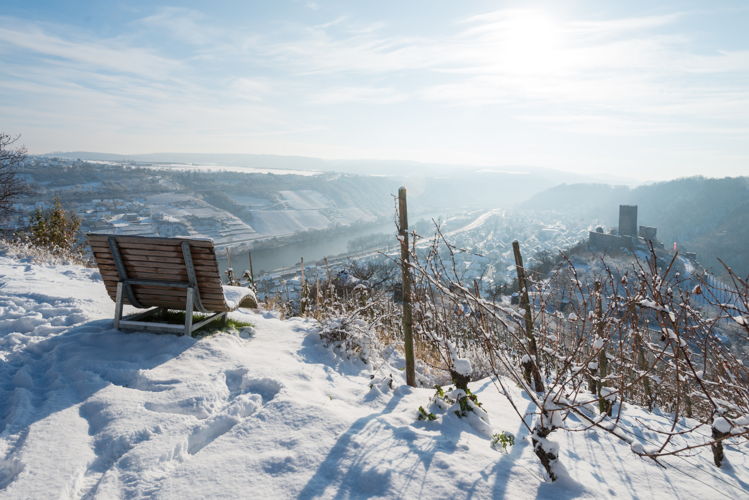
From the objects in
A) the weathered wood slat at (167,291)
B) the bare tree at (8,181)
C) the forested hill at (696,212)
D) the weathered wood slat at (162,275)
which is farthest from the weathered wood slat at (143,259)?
the forested hill at (696,212)

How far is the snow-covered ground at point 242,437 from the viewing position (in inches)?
72.4

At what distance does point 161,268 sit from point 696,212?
90414mm

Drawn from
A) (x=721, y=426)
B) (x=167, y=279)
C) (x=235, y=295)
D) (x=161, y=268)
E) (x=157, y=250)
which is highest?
(x=157, y=250)

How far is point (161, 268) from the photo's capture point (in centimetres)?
364

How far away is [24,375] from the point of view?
111 inches

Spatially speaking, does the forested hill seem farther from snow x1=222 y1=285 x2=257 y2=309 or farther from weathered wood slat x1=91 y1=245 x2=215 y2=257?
weathered wood slat x1=91 y1=245 x2=215 y2=257

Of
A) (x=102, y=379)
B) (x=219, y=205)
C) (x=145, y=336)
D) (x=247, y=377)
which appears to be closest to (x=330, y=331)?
(x=247, y=377)

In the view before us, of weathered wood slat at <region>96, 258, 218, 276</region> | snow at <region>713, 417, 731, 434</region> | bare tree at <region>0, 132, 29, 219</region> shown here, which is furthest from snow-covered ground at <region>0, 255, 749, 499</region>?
bare tree at <region>0, 132, 29, 219</region>

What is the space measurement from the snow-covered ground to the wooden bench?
0.29 metres

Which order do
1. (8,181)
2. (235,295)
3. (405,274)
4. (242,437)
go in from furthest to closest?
(8,181) → (235,295) → (405,274) → (242,437)

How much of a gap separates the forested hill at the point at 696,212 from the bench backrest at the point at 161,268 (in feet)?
193

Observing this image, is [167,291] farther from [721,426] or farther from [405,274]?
[721,426]

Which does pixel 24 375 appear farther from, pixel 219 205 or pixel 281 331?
pixel 219 205

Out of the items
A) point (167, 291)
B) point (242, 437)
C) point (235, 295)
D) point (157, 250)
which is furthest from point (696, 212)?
point (242, 437)
